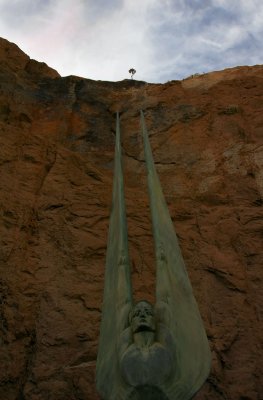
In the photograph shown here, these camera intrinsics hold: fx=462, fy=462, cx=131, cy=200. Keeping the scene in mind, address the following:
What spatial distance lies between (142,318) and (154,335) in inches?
7.3

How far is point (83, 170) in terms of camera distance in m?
8.22

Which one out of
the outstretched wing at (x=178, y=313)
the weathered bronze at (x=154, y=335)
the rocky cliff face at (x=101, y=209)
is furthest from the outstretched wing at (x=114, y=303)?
the rocky cliff face at (x=101, y=209)

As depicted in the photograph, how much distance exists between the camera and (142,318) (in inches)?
167

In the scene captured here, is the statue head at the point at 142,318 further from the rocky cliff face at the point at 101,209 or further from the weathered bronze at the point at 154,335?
the rocky cliff face at the point at 101,209

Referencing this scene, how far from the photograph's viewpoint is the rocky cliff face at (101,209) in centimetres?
578

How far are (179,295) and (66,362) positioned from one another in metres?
2.03

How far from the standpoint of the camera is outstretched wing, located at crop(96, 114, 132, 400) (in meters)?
4.07

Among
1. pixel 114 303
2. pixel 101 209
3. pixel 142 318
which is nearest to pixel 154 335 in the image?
pixel 142 318

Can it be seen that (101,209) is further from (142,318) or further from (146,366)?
(146,366)

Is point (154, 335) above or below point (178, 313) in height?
below

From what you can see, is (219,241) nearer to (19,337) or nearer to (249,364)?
(249,364)

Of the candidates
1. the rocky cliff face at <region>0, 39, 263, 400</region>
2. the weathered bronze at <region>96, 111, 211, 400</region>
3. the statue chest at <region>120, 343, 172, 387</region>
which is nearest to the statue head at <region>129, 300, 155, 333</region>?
the weathered bronze at <region>96, 111, 211, 400</region>

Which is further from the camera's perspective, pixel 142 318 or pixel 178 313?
pixel 178 313

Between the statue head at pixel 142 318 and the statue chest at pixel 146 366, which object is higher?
the statue head at pixel 142 318
